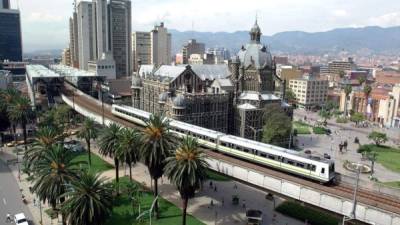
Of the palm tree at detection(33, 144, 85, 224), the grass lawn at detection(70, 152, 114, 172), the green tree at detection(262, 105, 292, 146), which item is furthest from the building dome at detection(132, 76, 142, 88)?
the palm tree at detection(33, 144, 85, 224)

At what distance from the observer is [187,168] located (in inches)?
2165

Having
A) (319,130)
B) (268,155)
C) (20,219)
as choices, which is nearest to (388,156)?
(319,130)

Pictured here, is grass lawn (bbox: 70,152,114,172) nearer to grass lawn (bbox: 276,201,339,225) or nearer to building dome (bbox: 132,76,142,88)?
building dome (bbox: 132,76,142,88)

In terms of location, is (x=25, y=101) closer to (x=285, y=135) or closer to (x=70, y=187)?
(x=70, y=187)

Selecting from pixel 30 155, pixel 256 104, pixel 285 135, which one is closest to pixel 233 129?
pixel 256 104

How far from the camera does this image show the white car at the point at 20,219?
202ft

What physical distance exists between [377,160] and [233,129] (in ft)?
157

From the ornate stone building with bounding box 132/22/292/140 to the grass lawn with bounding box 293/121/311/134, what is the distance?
23546mm

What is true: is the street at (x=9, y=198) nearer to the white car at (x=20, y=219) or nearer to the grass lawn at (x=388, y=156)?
the white car at (x=20, y=219)

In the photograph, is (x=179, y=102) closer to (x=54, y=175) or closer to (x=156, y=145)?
(x=156, y=145)

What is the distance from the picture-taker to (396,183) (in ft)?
298

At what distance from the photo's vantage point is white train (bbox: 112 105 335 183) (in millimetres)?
58656

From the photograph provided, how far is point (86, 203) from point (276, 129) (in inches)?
2836

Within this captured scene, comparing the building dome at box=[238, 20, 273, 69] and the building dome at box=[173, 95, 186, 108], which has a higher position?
the building dome at box=[238, 20, 273, 69]
